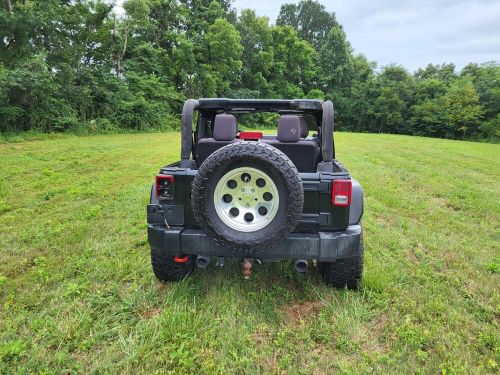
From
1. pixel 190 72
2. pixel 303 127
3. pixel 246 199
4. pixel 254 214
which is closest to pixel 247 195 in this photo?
pixel 246 199

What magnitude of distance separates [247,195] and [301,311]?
1043 millimetres

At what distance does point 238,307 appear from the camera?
2488 millimetres

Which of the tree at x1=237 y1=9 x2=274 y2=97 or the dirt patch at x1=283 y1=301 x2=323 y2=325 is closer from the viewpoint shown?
the dirt patch at x1=283 y1=301 x2=323 y2=325

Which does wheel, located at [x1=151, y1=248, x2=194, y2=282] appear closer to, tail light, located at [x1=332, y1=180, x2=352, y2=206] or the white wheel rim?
the white wheel rim

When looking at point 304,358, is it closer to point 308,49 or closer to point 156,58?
point 156,58

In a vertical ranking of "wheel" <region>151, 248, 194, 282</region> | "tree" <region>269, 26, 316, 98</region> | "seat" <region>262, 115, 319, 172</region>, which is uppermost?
"tree" <region>269, 26, 316, 98</region>

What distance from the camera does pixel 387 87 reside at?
40.3 m

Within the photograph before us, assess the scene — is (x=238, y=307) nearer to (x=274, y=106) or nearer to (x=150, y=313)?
(x=150, y=313)

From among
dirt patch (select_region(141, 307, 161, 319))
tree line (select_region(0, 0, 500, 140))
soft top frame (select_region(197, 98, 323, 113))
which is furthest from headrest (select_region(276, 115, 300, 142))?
tree line (select_region(0, 0, 500, 140))

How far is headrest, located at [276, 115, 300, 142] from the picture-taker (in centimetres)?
294

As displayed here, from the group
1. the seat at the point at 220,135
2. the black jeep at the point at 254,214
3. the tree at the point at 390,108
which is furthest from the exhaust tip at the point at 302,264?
the tree at the point at 390,108

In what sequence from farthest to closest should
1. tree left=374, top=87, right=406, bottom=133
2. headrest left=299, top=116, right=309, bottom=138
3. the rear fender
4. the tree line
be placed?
tree left=374, top=87, right=406, bottom=133
the tree line
headrest left=299, top=116, right=309, bottom=138
the rear fender

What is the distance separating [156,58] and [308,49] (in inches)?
847

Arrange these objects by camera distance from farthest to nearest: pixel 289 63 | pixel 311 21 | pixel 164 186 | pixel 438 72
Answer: pixel 311 21, pixel 438 72, pixel 289 63, pixel 164 186
